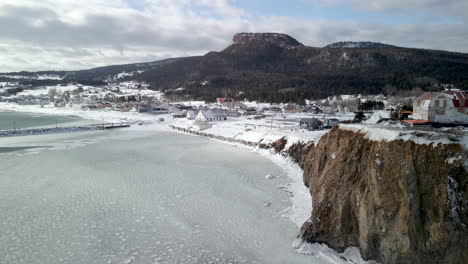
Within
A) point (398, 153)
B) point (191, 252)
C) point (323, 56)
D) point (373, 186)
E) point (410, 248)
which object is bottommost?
point (191, 252)

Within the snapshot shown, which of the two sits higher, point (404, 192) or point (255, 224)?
point (404, 192)

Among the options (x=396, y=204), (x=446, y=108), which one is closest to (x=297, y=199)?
(x=396, y=204)

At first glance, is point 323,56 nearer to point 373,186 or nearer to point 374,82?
point 374,82

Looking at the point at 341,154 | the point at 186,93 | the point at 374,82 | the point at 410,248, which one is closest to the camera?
the point at 410,248

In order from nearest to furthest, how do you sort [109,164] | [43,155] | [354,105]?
1. [109,164]
2. [43,155]
3. [354,105]

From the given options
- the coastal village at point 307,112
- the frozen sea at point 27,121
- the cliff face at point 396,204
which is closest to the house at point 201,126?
the coastal village at point 307,112

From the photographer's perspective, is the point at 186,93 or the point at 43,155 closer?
the point at 43,155

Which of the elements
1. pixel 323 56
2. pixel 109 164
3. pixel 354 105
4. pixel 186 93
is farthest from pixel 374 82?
pixel 109 164

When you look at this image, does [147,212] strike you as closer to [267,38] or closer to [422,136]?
[422,136]
